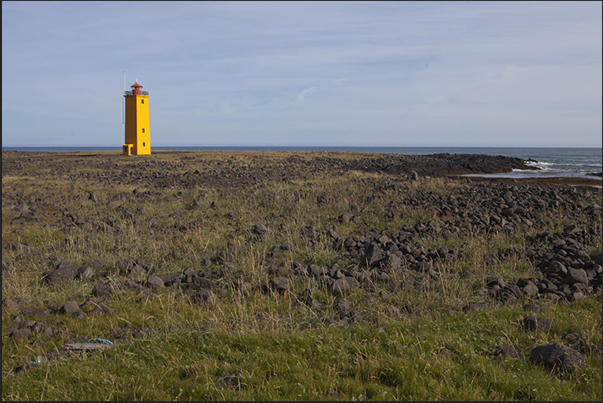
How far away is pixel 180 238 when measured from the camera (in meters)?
11.7

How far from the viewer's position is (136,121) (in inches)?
1901

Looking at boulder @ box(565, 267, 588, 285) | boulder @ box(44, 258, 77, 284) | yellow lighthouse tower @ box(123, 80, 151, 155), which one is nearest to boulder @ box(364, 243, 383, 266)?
boulder @ box(565, 267, 588, 285)

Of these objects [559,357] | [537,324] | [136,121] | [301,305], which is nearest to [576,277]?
[537,324]

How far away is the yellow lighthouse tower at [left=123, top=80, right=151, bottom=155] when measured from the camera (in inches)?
1896

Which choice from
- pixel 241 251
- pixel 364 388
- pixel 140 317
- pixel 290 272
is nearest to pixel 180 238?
pixel 241 251

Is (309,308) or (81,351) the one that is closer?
(81,351)

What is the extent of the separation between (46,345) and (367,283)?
538 centimetres

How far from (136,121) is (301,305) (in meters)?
47.5

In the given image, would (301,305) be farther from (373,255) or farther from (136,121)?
(136,121)

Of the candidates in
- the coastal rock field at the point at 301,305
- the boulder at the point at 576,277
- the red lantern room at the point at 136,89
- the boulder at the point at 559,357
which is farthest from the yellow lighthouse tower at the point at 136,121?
the boulder at the point at 559,357

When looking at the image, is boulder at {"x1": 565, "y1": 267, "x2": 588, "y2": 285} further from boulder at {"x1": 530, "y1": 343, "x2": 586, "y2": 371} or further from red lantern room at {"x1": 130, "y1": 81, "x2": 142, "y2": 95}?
red lantern room at {"x1": 130, "y1": 81, "x2": 142, "y2": 95}

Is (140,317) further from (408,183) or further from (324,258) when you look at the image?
(408,183)

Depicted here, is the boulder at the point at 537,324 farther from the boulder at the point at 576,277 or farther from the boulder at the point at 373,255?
the boulder at the point at 373,255

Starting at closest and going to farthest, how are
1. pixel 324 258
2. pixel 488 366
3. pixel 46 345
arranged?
pixel 488 366
pixel 46 345
pixel 324 258
